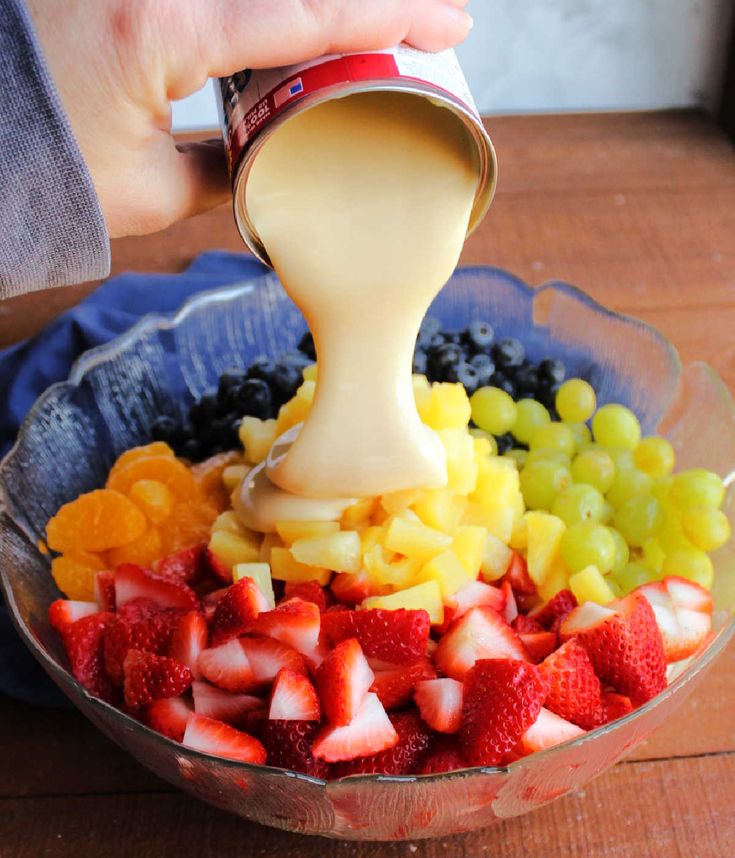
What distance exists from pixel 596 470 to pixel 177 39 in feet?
2.36

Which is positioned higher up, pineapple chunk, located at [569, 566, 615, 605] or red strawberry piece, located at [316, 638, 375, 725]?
red strawberry piece, located at [316, 638, 375, 725]

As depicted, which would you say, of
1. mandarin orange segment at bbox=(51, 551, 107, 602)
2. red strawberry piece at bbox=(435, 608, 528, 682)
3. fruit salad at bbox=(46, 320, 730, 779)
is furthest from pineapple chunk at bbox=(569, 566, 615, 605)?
mandarin orange segment at bbox=(51, 551, 107, 602)

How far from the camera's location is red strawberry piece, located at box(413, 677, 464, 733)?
3.05ft

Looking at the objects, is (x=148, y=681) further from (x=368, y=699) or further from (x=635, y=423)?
(x=635, y=423)

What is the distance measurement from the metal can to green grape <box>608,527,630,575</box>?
0.51 metres

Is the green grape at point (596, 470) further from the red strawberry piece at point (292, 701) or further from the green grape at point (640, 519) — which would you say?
the red strawberry piece at point (292, 701)

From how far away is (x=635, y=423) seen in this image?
1.33 m

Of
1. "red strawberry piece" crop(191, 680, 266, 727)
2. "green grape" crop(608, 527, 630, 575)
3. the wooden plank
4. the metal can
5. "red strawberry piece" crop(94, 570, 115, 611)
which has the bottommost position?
the wooden plank

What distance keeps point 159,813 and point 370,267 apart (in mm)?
591

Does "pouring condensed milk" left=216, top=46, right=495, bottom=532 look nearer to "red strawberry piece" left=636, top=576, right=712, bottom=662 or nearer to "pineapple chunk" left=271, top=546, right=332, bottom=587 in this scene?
"pineapple chunk" left=271, top=546, right=332, bottom=587

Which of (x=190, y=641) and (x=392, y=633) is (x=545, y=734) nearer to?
(x=392, y=633)

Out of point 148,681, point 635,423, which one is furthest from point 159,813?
point 635,423

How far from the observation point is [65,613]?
3.55ft

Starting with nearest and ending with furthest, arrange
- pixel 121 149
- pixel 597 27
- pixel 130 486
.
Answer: pixel 121 149, pixel 130 486, pixel 597 27
